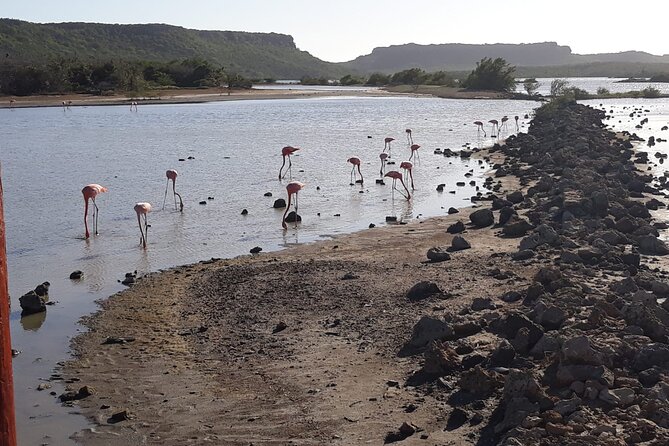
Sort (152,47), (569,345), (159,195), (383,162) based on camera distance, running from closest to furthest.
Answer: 1. (569,345)
2. (159,195)
3. (383,162)
4. (152,47)

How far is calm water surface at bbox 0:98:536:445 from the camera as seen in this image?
10.7 m

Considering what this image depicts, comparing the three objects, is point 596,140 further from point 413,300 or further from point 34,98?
point 34,98

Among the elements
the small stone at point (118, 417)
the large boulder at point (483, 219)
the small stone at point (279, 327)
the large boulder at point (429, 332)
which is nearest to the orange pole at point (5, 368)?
the small stone at point (118, 417)

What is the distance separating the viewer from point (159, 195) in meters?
20.5

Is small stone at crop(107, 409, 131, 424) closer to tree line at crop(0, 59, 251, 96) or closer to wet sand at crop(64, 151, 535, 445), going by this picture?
wet sand at crop(64, 151, 535, 445)

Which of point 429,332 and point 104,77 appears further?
point 104,77

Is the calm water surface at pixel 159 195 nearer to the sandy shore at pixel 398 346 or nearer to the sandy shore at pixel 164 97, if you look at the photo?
the sandy shore at pixel 398 346

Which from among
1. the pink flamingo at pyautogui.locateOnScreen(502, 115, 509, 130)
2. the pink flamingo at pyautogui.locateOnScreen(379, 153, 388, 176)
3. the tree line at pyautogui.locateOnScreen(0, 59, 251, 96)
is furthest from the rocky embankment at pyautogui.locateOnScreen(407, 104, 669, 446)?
the tree line at pyautogui.locateOnScreen(0, 59, 251, 96)

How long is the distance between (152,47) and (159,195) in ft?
470

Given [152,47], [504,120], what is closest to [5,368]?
[504,120]

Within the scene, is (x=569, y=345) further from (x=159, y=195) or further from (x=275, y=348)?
(x=159, y=195)

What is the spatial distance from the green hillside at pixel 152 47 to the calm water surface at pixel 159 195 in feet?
258

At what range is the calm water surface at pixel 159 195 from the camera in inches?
420

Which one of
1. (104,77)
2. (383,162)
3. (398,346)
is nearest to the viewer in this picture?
(398,346)
